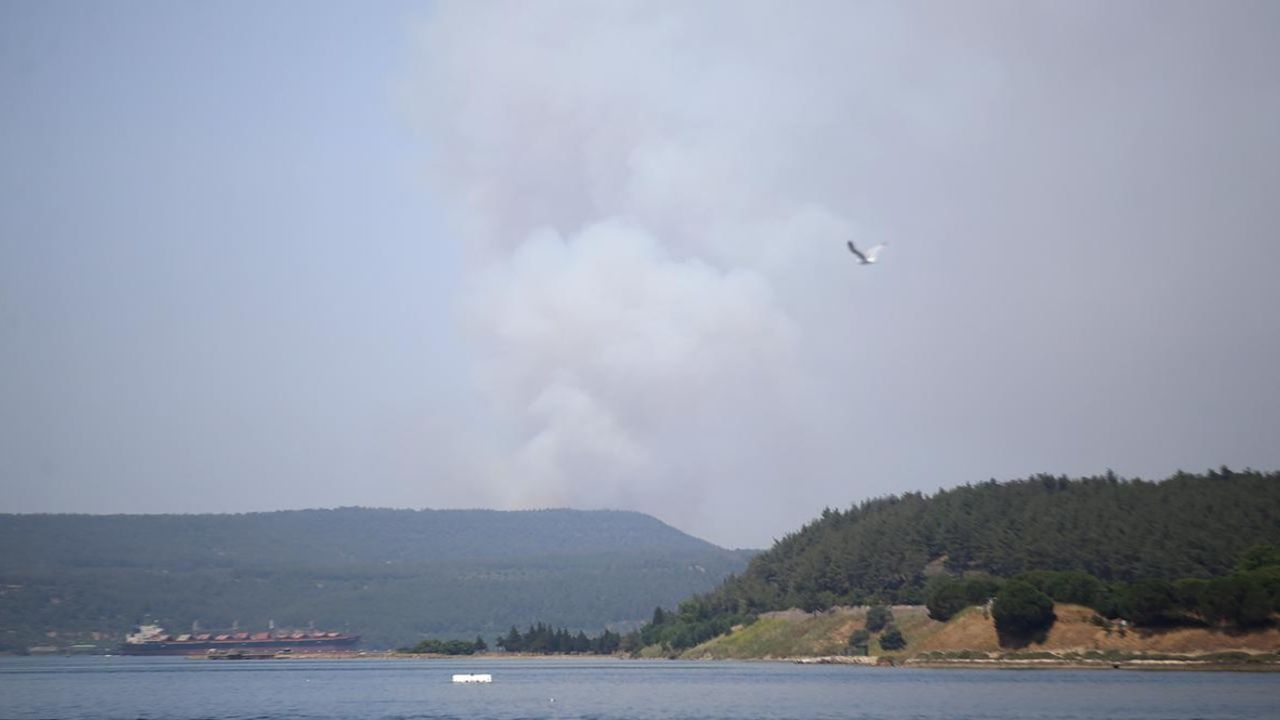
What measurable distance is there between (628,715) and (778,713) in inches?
433

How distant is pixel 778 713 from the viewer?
355 feet

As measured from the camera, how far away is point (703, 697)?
421 ft

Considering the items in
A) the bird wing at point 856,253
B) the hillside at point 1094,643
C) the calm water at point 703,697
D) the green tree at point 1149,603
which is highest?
the bird wing at point 856,253

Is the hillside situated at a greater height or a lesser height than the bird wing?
lesser

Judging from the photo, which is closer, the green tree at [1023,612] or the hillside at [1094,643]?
the hillside at [1094,643]

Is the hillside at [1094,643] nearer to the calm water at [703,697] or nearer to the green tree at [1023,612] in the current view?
the green tree at [1023,612]

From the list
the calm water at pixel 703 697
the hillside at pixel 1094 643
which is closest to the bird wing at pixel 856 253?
the calm water at pixel 703 697

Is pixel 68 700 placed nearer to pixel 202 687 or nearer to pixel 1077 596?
pixel 202 687

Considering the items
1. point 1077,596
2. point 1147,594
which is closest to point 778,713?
point 1147,594

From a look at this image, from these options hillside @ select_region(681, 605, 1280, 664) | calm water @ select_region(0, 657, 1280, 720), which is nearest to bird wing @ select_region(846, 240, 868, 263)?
calm water @ select_region(0, 657, 1280, 720)

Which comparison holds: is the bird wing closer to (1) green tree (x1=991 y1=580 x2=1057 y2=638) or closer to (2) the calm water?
(2) the calm water

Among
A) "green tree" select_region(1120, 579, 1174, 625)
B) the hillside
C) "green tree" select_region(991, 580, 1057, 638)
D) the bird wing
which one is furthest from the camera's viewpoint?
"green tree" select_region(991, 580, 1057, 638)

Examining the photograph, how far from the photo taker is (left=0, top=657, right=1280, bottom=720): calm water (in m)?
108

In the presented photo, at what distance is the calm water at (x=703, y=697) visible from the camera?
108500mm
